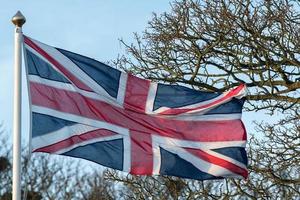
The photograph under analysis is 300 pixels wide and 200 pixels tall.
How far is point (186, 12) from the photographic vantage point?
16.0 m

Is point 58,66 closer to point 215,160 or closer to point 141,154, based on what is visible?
point 141,154

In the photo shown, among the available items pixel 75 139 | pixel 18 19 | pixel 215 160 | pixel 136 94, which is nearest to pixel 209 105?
pixel 215 160

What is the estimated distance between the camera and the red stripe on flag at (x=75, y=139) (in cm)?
917

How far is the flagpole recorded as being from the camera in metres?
8.73

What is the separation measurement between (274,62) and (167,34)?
221 centimetres

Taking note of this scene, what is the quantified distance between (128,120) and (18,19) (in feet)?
6.08

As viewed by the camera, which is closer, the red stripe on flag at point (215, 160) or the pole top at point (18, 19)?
the pole top at point (18, 19)

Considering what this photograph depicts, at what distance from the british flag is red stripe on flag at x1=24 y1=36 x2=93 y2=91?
0.01 metres

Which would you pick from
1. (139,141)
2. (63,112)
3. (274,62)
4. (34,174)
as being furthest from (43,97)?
(34,174)

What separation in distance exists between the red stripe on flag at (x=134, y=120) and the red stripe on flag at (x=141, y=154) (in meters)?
0.09

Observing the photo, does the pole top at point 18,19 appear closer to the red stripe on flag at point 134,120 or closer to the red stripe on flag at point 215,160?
the red stripe on flag at point 134,120

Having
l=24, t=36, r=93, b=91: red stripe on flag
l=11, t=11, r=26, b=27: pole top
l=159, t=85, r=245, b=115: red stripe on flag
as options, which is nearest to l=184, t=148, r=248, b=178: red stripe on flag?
l=159, t=85, r=245, b=115: red stripe on flag

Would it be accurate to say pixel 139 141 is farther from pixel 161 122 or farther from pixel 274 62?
pixel 274 62

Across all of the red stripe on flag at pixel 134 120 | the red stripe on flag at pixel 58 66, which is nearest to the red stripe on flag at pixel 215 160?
the red stripe on flag at pixel 134 120
